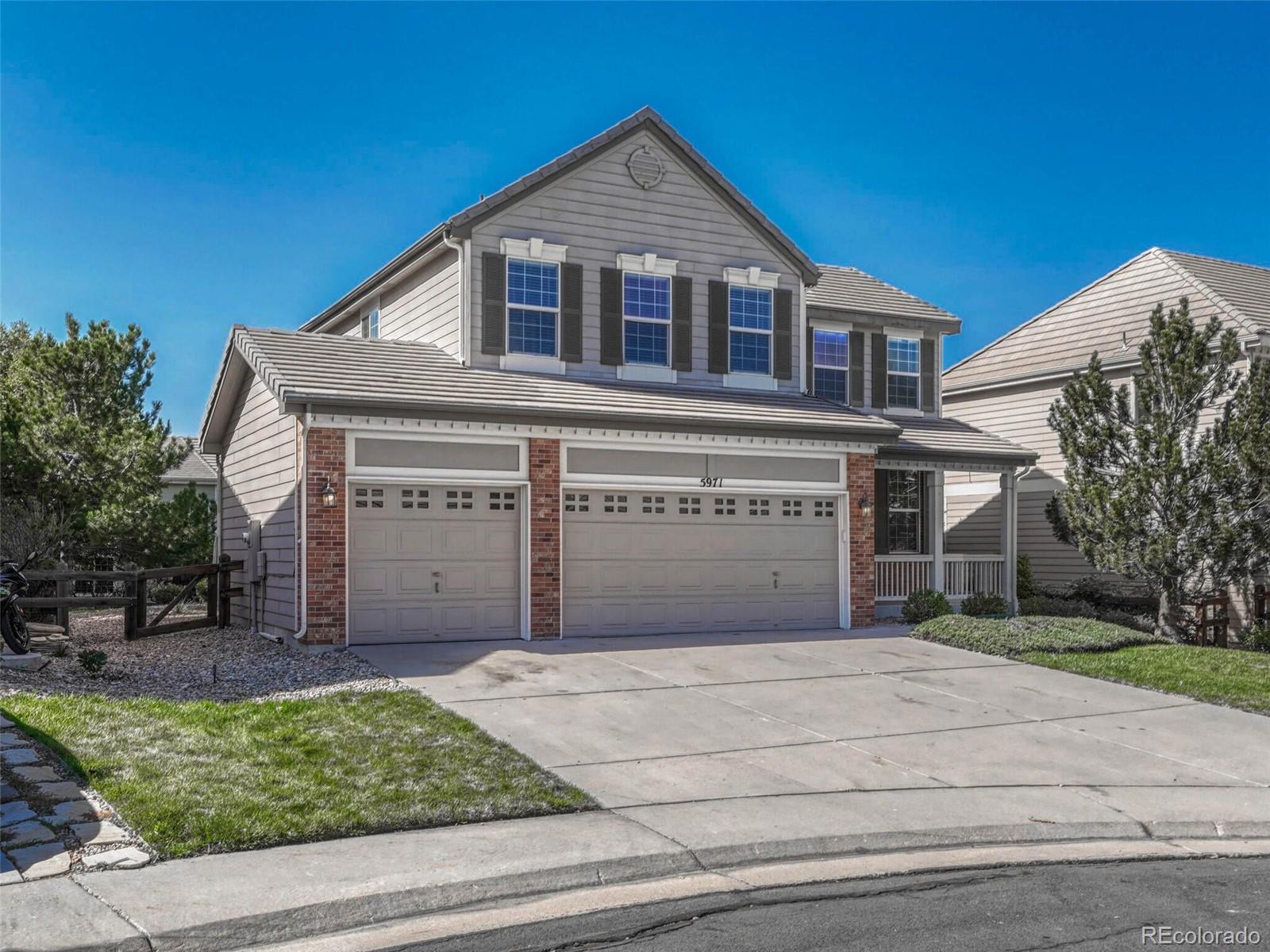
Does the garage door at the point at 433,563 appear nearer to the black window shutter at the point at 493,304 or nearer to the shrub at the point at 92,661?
the black window shutter at the point at 493,304

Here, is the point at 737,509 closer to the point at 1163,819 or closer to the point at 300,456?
the point at 300,456

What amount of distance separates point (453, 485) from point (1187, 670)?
9.83 metres

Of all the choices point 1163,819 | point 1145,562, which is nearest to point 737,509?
point 1145,562

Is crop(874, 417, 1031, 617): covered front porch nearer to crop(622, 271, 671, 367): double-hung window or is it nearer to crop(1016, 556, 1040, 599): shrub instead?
crop(1016, 556, 1040, 599): shrub

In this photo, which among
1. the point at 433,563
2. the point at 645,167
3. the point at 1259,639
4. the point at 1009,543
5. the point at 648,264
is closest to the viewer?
the point at 433,563

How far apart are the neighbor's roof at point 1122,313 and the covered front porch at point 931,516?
3438mm

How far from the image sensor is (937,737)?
35.0 feet

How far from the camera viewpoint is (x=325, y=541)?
47.0 ft

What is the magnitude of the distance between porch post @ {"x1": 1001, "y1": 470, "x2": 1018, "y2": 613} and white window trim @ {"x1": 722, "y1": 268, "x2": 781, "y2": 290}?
231 inches

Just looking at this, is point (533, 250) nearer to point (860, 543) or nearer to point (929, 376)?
point (860, 543)

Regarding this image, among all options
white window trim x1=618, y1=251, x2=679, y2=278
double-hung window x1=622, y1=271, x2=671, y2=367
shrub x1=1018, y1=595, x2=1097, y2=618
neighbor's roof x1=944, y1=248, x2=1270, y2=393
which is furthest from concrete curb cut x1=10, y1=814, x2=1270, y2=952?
neighbor's roof x1=944, y1=248, x2=1270, y2=393

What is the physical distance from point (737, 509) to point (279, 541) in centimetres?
676

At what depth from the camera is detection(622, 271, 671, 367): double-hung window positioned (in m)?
18.2

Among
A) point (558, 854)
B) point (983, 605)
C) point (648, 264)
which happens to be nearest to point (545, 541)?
point (648, 264)
